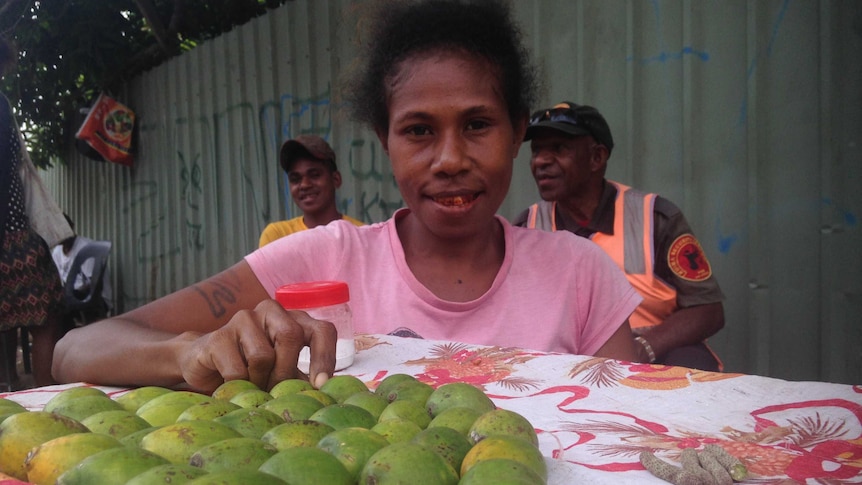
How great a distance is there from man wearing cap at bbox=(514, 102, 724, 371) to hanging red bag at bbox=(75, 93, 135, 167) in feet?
21.5

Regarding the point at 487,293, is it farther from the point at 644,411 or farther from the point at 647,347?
the point at 647,347

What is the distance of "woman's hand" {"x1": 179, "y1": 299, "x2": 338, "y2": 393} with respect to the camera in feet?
4.02

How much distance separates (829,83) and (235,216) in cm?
551

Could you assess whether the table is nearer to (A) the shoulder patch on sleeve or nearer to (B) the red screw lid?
(B) the red screw lid

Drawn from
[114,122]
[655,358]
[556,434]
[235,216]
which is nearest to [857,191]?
[655,358]

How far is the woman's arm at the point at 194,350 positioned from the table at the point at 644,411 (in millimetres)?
88

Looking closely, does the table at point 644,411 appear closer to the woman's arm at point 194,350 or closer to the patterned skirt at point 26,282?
the woman's arm at point 194,350

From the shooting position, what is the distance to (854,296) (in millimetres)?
2842

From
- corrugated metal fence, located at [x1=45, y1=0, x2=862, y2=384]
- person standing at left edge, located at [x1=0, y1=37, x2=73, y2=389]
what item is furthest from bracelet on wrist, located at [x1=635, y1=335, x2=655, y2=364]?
person standing at left edge, located at [x1=0, y1=37, x2=73, y2=389]

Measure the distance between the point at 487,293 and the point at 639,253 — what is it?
1.33 meters

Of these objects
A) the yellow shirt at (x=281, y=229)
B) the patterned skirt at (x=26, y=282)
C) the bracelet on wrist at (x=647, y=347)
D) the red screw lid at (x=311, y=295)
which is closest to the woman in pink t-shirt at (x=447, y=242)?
the red screw lid at (x=311, y=295)

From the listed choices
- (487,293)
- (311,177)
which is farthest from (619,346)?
(311,177)

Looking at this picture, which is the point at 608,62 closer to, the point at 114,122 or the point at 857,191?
the point at 857,191

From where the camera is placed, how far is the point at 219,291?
1.82 meters
